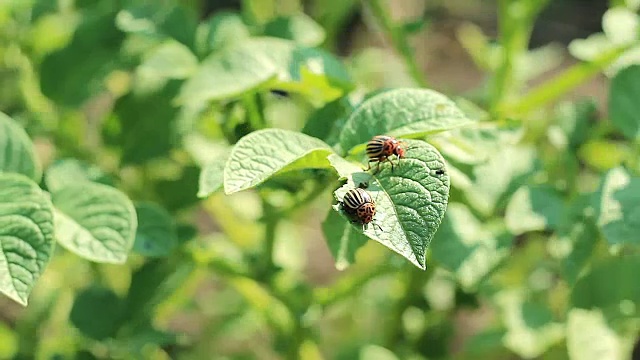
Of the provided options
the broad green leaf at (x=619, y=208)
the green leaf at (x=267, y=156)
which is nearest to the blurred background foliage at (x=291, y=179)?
the broad green leaf at (x=619, y=208)

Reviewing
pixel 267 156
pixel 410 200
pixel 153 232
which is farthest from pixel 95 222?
pixel 410 200

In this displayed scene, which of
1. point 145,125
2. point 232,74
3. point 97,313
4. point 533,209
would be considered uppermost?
point 232,74

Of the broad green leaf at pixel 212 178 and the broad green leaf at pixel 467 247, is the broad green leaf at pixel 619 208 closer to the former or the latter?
the broad green leaf at pixel 467 247

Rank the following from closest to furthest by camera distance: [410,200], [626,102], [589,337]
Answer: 1. [410,200]
2. [626,102]
3. [589,337]

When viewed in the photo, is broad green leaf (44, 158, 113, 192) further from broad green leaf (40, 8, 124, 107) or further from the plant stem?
the plant stem

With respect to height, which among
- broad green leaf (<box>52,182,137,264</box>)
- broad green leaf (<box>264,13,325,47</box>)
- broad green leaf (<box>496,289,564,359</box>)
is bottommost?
broad green leaf (<box>496,289,564,359</box>)

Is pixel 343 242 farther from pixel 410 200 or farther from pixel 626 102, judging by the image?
pixel 626 102

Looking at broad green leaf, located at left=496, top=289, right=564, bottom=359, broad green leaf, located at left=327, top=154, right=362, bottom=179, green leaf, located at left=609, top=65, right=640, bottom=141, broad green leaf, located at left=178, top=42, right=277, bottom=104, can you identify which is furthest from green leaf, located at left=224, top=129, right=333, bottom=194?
broad green leaf, located at left=496, top=289, right=564, bottom=359

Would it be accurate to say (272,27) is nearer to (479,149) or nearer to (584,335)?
(479,149)
